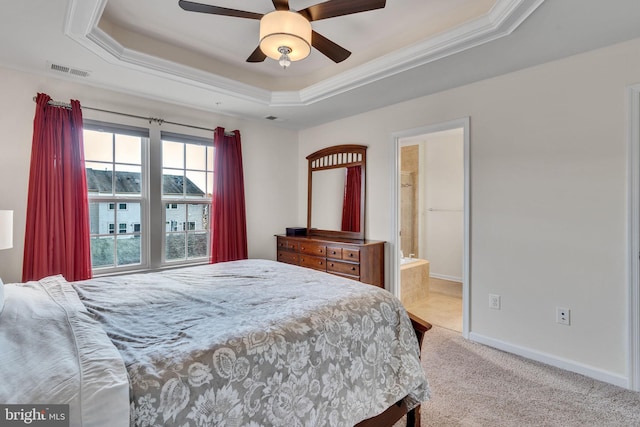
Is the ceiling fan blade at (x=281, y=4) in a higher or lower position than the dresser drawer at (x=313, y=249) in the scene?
higher

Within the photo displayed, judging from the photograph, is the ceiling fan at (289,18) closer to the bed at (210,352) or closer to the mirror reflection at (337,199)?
the bed at (210,352)

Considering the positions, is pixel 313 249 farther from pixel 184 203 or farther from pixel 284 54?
pixel 284 54

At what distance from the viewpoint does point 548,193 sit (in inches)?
100

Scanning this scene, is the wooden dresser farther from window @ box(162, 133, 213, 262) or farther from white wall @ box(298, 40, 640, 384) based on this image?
window @ box(162, 133, 213, 262)

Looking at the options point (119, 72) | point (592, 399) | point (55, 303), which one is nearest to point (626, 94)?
point (592, 399)

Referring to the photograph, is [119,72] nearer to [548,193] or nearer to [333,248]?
[333,248]

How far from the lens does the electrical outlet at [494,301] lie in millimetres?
2818

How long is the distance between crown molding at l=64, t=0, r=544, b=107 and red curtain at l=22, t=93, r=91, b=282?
0.82m

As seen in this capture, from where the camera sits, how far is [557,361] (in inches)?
97.4

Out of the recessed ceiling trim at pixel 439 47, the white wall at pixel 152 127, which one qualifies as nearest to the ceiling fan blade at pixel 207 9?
the recessed ceiling trim at pixel 439 47

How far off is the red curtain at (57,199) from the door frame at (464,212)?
314cm

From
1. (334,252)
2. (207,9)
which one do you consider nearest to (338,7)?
(207,9)

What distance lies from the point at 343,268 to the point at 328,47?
2333 millimetres

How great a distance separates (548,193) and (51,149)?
168 inches
